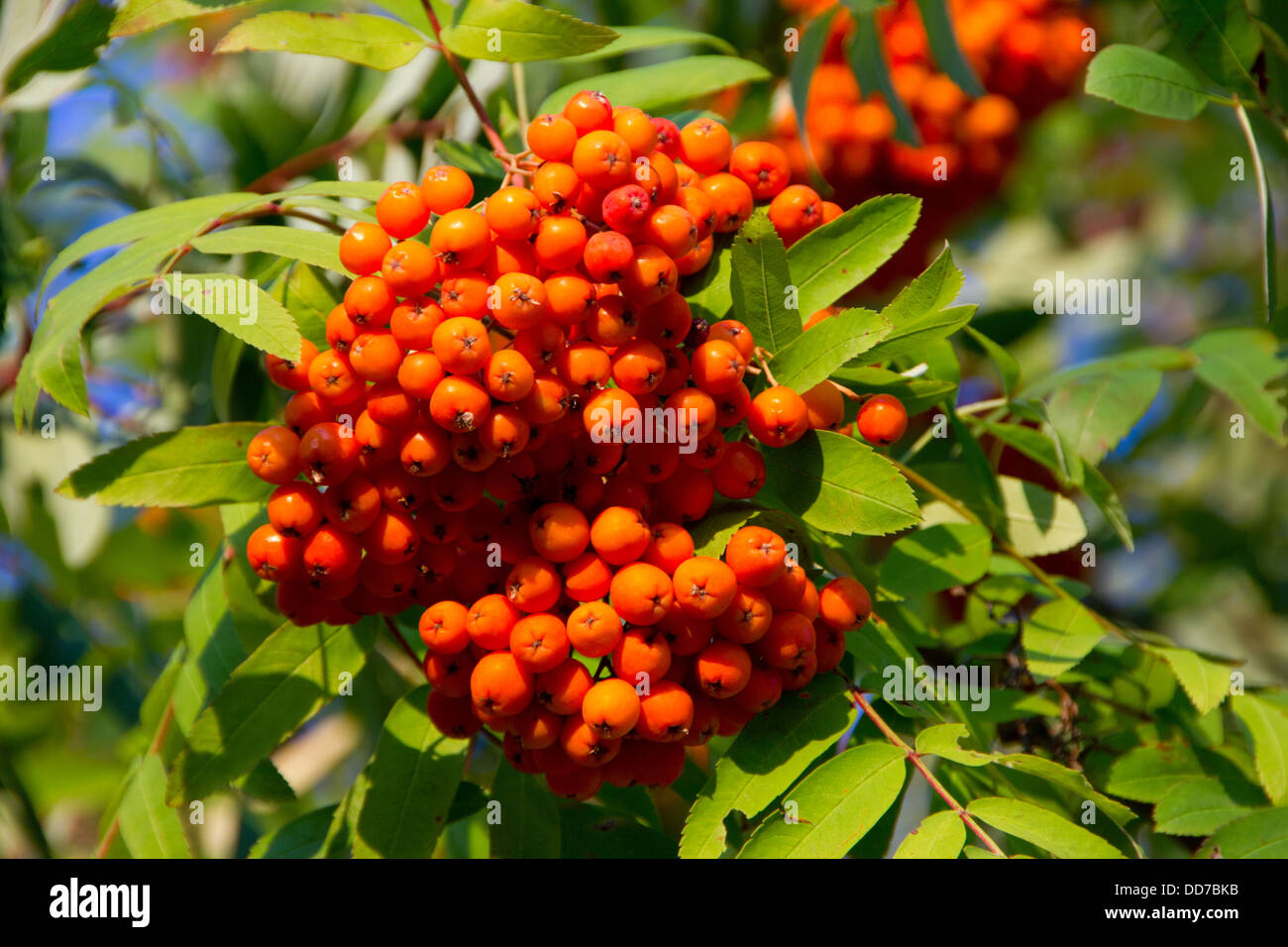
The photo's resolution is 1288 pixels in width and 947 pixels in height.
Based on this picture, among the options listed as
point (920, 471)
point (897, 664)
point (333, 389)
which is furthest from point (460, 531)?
point (920, 471)

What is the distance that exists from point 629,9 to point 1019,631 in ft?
6.54

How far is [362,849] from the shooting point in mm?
1804

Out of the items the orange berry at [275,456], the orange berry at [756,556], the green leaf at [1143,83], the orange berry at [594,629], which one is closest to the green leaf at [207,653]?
the orange berry at [275,456]

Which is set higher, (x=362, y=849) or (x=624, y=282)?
(x=624, y=282)

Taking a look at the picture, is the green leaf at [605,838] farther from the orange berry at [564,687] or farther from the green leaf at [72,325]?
the green leaf at [72,325]

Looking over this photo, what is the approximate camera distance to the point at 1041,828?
161 centimetres

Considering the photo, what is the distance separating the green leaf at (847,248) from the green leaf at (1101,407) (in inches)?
24.8

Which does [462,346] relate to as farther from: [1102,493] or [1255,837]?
[1255,837]

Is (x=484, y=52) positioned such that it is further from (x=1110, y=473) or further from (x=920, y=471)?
(x=1110, y=473)

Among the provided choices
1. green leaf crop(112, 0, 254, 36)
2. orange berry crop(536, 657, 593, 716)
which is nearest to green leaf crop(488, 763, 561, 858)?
orange berry crop(536, 657, 593, 716)

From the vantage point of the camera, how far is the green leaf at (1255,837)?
6.02ft

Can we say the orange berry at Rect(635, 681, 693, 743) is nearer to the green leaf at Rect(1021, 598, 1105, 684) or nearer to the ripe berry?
the ripe berry

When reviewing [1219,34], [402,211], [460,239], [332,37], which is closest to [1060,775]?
[460,239]

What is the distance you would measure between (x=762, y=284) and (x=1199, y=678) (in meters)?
1.05
